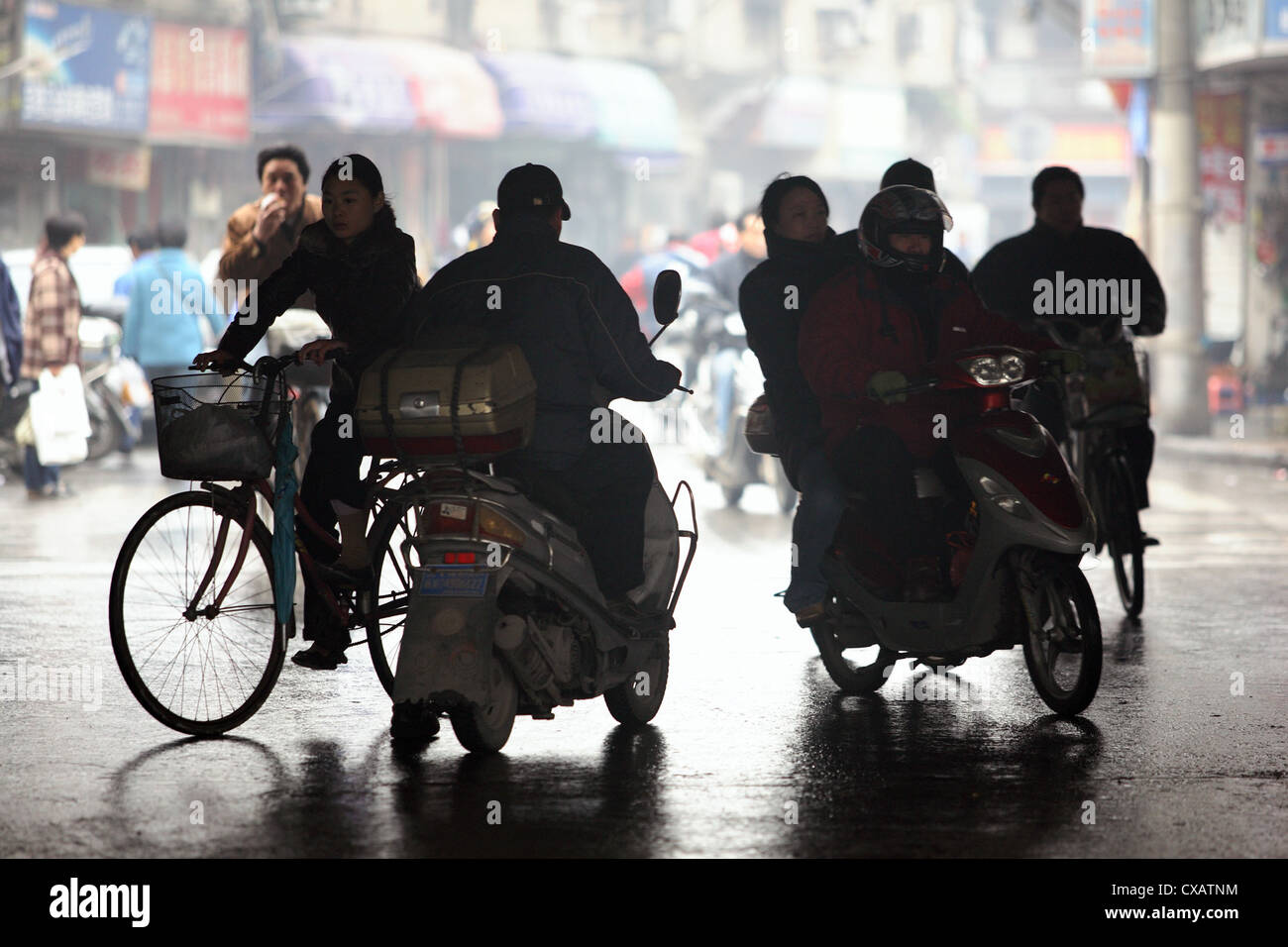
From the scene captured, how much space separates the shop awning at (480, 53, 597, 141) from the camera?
3950cm

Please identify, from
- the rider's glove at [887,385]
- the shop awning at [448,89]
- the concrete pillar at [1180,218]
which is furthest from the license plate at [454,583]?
the shop awning at [448,89]

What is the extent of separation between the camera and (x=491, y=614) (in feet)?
19.4

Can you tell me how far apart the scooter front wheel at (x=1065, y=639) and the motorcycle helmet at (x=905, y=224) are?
4.01ft

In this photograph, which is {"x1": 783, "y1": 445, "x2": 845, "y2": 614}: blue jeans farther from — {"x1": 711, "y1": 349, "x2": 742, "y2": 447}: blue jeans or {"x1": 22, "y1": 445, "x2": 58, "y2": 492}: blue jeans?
{"x1": 22, "y1": 445, "x2": 58, "y2": 492}: blue jeans

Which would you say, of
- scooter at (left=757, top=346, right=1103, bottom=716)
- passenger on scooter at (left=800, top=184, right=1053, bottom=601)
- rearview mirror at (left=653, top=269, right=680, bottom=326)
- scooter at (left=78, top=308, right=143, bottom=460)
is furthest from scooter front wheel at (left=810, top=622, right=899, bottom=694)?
scooter at (left=78, top=308, right=143, bottom=460)

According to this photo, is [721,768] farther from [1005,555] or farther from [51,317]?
[51,317]

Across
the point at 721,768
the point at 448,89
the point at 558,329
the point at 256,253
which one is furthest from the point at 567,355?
the point at 448,89

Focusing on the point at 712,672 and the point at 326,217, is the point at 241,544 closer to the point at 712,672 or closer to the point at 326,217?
the point at 326,217

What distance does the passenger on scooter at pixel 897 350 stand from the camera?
713cm

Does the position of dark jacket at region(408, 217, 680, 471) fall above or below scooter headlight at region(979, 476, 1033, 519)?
above

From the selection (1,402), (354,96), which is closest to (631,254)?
(354,96)

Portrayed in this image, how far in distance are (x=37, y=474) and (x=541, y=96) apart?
25612mm

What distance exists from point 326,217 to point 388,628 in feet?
4.78

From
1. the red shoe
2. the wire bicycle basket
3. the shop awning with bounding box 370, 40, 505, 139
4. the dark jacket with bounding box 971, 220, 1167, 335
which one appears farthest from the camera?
the shop awning with bounding box 370, 40, 505, 139
